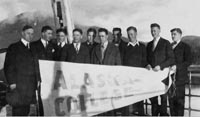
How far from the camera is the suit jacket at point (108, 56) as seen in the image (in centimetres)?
343

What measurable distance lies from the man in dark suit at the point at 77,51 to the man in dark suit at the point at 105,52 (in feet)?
0.29

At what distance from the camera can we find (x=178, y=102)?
11.4ft

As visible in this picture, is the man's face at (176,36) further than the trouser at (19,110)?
Yes

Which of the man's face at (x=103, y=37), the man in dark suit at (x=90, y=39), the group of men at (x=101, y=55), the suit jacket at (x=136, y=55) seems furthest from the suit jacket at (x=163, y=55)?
the man in dark suit at (x=90, y=39)

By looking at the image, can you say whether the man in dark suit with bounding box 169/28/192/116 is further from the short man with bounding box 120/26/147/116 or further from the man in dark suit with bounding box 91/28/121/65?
the man in dark suit with bounding box 91/28/121/65

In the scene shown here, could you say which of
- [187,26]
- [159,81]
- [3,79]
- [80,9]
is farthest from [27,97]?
[187,26]

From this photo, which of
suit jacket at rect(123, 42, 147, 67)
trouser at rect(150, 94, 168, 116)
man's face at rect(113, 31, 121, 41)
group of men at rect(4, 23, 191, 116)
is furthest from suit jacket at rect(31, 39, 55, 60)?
trouser at rect(150, 94, 168, 116)

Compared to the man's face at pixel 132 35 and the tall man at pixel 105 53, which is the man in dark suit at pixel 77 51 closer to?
the tall man at pixel 105 53

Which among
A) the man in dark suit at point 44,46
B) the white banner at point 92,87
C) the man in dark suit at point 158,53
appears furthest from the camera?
the man in dark suit at point 158,53

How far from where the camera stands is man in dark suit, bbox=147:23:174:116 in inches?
136

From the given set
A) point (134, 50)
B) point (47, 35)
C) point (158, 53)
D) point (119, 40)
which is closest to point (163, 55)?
point (158, 53)

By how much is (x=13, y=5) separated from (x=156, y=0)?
5.11ft

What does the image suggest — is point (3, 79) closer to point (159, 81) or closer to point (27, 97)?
point (27, 97)

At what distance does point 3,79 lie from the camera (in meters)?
3.34
